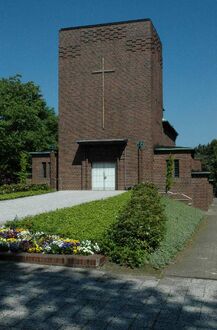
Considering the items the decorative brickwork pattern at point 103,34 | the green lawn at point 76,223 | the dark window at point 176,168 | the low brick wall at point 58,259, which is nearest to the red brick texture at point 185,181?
the dark window at point 176,168

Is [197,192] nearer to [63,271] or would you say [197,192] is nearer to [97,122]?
[97,122]

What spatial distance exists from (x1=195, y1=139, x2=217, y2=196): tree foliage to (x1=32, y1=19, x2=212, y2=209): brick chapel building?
99.2 feet

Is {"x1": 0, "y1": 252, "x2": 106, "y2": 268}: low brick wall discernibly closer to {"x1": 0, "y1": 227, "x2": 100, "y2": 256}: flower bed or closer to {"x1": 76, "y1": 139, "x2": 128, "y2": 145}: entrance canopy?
{"x1": 0, "y1": 227, "x2": 100, "y2": 256}: flower bed

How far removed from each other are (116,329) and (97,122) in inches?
1029

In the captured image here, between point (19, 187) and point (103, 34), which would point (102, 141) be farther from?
point (103, 34)

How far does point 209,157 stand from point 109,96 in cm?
5147

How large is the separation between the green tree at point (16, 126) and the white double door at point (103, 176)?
47.0ft

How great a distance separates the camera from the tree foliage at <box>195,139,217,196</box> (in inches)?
2505

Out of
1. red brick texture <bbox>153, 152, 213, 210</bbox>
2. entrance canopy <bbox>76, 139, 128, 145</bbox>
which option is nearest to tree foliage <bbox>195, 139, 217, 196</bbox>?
red brick texture <bbox>153, 152, 213, 210</bbox>

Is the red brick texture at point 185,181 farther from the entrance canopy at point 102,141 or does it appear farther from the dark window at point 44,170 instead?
the dark window at point 44,170

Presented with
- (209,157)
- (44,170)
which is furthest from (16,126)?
(209,157)

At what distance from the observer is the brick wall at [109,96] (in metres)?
30.2

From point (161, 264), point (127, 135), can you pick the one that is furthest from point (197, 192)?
point (161, 264)

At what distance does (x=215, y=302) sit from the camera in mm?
6449
